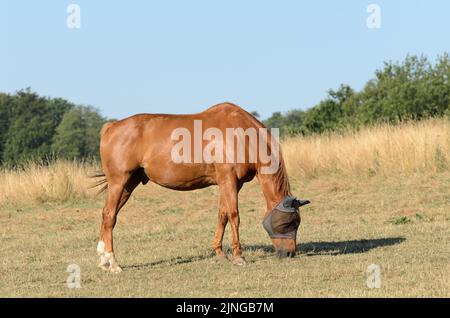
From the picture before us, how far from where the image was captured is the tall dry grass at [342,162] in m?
20.5

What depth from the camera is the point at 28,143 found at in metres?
46.5

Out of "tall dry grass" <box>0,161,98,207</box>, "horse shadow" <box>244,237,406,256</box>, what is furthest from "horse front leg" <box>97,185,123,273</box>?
"tall dry grass" <box>0,161,98,207</box>

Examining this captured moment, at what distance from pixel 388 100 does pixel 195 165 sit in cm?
2553

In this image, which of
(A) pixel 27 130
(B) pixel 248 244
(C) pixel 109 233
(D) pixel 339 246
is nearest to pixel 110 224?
(C) pixel 109 233

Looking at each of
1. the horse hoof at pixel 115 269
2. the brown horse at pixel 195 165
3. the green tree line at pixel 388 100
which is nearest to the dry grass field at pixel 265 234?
the horse hoof at pixel 115 269

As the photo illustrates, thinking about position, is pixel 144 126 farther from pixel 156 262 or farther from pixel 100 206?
pixel 100 206

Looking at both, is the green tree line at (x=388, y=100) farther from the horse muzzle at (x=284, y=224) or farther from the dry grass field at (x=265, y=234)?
the horse muzzle at (x=284, y=224)

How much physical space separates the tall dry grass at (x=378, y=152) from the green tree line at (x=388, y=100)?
648cm

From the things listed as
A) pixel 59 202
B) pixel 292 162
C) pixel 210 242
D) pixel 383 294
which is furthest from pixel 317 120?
pixel 383 294

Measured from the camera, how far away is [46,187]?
67.9 feet

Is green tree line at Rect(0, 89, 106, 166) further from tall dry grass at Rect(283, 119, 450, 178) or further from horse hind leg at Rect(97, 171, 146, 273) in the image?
horse hind leg at Rect(97, 171, 146, 273)

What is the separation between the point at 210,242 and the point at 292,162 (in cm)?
864

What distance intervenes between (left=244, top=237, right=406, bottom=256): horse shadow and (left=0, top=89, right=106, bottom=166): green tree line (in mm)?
30033
